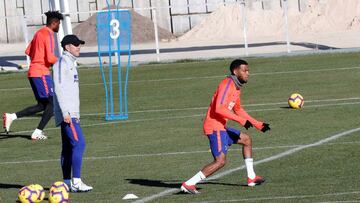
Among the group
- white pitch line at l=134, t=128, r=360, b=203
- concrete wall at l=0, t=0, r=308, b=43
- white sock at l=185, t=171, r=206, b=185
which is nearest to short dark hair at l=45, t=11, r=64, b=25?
white pitch line at l=134, t=128, r=360, b=203

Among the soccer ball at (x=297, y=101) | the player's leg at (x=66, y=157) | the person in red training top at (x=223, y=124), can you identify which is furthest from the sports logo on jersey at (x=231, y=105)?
the soccer ball at (x=297, y=101)

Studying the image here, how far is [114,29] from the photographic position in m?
26.5

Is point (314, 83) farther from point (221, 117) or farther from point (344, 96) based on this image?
point (221, 117)

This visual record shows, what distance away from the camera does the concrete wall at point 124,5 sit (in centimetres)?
5850

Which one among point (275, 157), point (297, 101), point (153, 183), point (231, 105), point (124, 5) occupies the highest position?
point (231, 105)

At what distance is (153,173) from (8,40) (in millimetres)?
42635

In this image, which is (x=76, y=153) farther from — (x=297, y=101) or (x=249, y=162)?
(x=297, y=101)

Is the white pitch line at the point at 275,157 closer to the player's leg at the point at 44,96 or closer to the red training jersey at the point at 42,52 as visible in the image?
the red training jersey at the point at 42,52

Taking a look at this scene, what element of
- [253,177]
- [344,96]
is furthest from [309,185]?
[344,96]

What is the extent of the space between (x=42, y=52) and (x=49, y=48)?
39 cm

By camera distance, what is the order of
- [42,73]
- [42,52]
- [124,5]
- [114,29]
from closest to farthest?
1. [42,52]
2. [42,73]
3. [114,29]
4. [124,5]

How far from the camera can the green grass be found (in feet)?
51.3

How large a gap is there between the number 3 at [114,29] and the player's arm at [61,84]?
10072mm

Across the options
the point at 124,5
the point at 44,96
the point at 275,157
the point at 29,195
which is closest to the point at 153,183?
the point at 29,195
